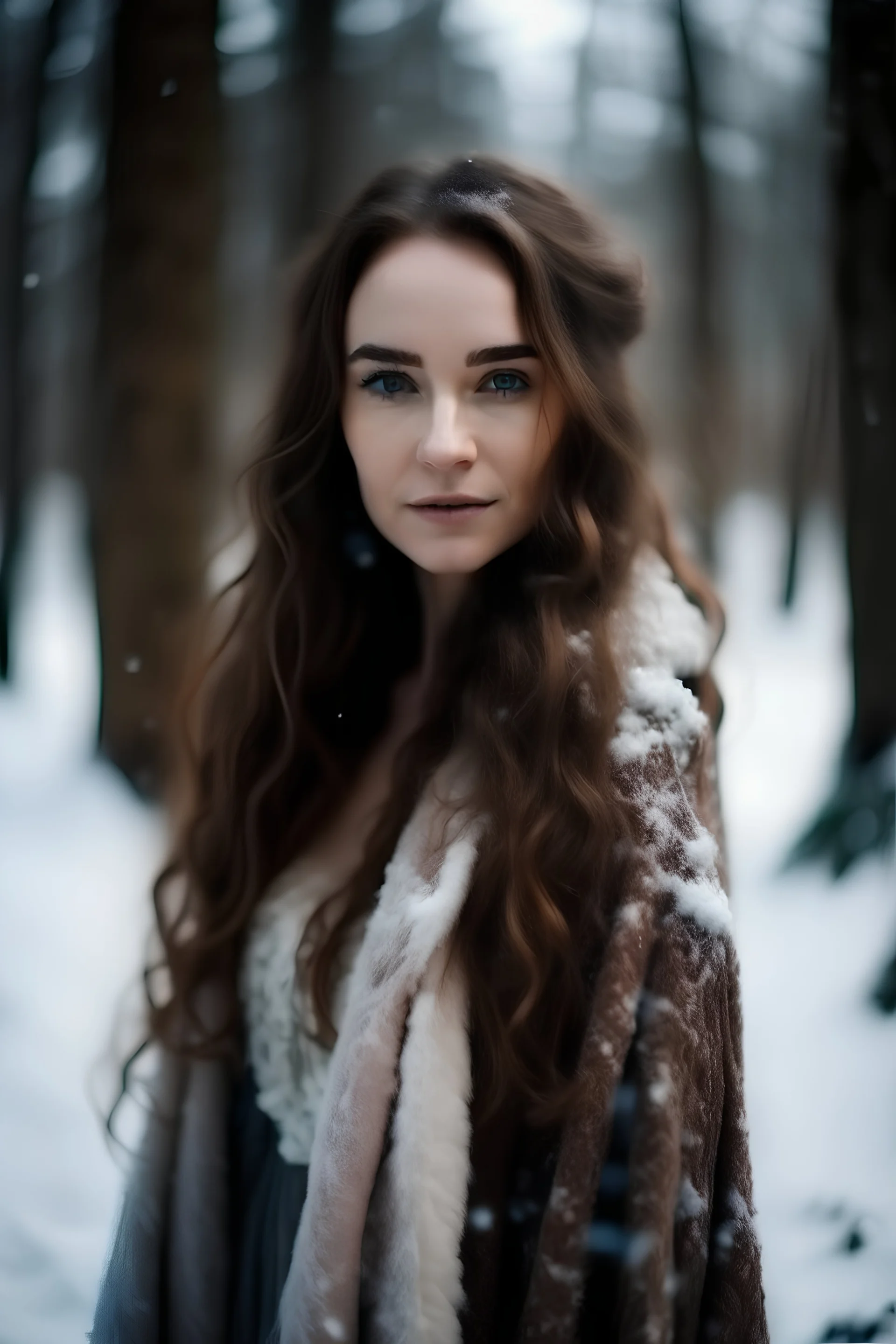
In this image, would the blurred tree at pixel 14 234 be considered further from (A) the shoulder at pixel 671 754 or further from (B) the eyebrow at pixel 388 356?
(A) the shoulder at pixel 671 754

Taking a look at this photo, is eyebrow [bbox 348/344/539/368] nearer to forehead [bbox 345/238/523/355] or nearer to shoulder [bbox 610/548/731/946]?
forehead [bbox 345/238/523/355]

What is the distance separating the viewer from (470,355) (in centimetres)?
57

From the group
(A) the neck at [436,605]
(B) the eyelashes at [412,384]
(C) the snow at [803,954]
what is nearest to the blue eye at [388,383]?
(B) the eyelashes at [412,384]

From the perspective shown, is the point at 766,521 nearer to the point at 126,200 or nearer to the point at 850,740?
→ the point at 850,740

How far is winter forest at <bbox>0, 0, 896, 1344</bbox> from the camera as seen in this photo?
25.8 inches

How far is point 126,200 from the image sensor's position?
0.73 m

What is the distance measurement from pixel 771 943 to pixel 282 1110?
0.37m

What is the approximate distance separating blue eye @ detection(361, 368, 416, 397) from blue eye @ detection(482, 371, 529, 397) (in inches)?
1.9

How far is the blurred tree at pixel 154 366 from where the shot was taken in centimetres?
71

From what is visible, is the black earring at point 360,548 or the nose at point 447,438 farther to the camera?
the black earring at point 360,548

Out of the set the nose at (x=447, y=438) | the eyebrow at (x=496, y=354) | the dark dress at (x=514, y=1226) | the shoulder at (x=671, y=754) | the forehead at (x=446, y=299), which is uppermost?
the forehead at (x=446, y=299)

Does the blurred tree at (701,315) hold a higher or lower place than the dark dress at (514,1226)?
higher

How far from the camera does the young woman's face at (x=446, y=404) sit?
22.5 inches

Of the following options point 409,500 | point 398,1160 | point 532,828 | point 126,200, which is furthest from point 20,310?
point 398,1160
